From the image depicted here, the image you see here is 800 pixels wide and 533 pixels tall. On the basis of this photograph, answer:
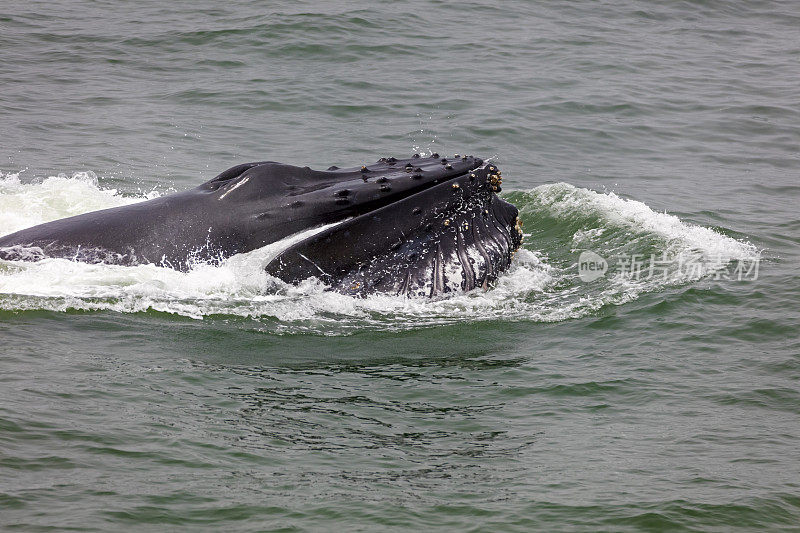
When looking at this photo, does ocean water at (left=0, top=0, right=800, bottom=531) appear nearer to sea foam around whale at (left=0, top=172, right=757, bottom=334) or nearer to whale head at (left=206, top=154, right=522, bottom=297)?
sea foam around whale at (left=0, top=172, right=757, bottom=334)

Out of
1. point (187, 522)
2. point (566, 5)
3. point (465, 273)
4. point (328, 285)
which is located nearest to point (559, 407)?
point (465, 273)

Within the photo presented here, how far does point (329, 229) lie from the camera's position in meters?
8.41

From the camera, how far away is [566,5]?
26391mm

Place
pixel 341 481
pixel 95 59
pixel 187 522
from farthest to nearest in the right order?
pixel 95 59 < pixel 341 481 < pixel 187 522

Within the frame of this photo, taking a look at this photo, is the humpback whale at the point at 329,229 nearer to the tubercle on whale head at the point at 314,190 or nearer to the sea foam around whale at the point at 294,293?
the tubercle on whale head at the point at 314,190

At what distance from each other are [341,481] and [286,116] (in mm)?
12652

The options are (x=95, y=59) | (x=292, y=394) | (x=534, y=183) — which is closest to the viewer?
(x=292, y=394)

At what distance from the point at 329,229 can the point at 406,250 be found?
0.68 meters

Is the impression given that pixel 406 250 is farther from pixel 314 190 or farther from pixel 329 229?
pixel 314 190

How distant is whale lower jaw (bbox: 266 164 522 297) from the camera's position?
335 inches

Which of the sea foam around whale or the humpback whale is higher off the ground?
the humpback whale

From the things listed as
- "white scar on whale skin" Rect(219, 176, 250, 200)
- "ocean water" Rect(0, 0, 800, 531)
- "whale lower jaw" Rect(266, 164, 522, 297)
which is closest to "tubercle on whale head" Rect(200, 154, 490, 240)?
"white scar on whale skin" Rect(219, 176, 250, 200)

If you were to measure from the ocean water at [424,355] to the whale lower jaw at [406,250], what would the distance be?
0.16 metres

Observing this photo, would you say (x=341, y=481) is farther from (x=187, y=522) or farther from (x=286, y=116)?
(x=286, y=116)
